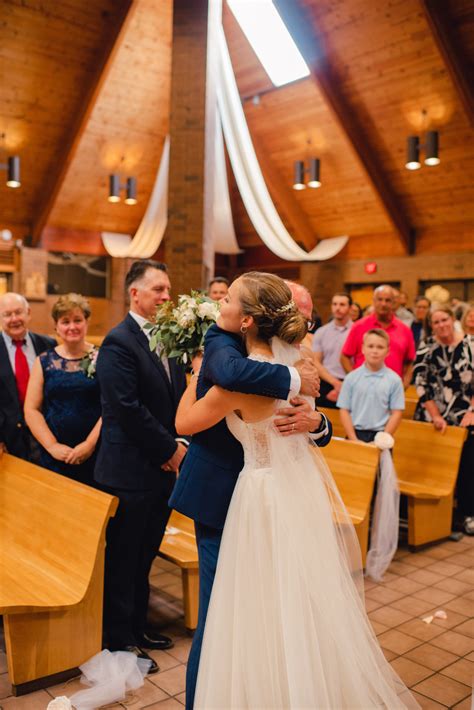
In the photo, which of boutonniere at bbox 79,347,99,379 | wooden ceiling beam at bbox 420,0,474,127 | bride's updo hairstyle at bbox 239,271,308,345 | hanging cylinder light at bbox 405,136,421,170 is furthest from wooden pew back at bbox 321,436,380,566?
wooden ceiling beam at bbox 420,0,474,127

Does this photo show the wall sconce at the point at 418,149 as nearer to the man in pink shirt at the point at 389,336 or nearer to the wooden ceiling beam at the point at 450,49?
the wooden ceiling beam at the point at 450,49

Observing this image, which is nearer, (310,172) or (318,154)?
(310,172)

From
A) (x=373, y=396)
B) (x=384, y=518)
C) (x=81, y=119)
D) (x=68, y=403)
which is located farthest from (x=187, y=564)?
(x=81, y=119)

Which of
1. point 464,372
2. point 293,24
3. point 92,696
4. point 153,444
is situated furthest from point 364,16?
point 92,696

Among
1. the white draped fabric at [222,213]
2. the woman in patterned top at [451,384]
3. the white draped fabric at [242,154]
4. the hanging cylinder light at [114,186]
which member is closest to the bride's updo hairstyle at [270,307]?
the woman in patterned top at [451,384]

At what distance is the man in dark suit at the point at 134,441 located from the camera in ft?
9.61

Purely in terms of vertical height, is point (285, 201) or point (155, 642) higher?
point (285, 201)

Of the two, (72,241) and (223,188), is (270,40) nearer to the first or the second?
(223,188)

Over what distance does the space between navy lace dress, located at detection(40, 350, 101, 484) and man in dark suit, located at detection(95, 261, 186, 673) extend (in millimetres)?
563

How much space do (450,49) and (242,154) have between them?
116 inches

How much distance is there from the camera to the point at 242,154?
27.7ft

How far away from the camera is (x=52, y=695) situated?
2713 mm

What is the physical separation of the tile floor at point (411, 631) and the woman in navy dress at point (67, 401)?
92 cm

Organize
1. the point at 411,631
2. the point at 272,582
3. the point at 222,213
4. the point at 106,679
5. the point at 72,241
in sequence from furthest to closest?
the point at 72,241 → the point at 222,213 → the point at 411,631 → the point at 106,679 → the point at 272,582
